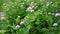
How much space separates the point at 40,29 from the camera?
7.29 feet

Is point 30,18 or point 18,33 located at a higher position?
point 30,18

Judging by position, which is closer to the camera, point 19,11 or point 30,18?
point 30,18

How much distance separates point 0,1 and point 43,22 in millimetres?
2352

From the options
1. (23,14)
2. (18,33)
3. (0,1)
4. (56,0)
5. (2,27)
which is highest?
(0,1)

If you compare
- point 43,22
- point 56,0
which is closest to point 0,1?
point 56,0

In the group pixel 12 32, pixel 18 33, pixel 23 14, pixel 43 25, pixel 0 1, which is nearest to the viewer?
pixel 18 33

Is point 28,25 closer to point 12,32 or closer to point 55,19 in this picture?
point 12,32

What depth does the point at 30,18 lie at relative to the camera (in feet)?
7.50

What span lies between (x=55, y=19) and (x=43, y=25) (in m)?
0.16

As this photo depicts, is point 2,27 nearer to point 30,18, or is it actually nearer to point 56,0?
point 30,18

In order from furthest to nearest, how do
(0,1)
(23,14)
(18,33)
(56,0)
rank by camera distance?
(0,1) → (56,0) → (23,14) → (18,33)

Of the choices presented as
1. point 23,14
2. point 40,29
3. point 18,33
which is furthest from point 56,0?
point 18,33

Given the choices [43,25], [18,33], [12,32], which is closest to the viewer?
[18,33]

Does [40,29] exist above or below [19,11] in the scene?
below
